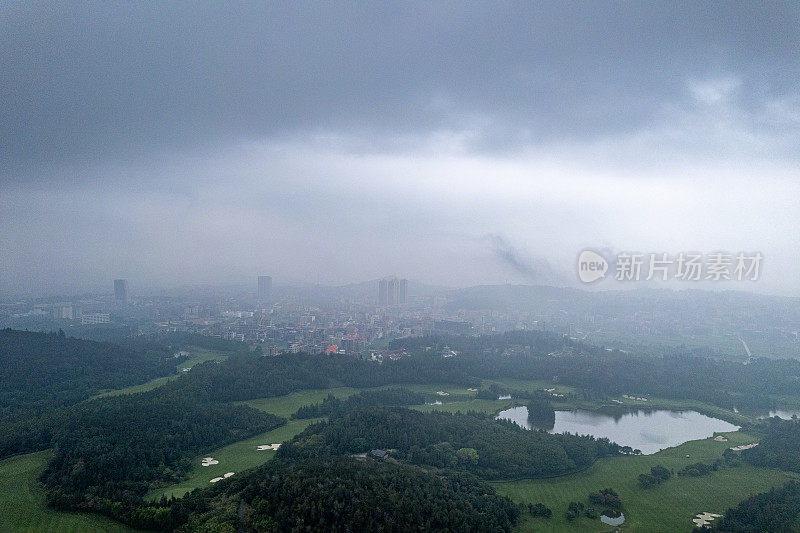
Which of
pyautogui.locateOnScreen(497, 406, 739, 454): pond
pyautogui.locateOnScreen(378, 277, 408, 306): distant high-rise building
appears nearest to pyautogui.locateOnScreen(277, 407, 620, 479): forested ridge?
pyautogui.locateOnScreen(497, 406, 739, 454): pond

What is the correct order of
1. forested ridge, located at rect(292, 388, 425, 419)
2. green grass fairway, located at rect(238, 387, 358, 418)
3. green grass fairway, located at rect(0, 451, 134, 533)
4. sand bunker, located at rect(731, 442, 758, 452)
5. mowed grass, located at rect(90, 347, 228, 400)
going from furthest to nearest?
mowed grass, located at rect(90, 347, 228, 400)
green grass fairway, located at rect(238, 387, 358, 418)
forested ridge, located at rect(292, 388, 425, 419)
sand bunker, located at rect(731, 442, 758, 452)
green grass fairway, located at rect(0, 451, 134, 533)

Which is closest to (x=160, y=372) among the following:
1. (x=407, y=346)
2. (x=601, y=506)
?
(x=407, y=346)

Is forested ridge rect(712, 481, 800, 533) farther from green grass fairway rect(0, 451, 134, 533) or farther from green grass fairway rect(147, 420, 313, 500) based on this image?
green grass fairway rect(0, 451, 134, 533)

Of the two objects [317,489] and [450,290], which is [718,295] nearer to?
[450,290]

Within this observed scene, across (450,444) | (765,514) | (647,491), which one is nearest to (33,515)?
(450,444)

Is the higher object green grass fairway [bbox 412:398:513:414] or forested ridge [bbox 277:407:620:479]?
forested ridge [bbox 277:407:620:479]

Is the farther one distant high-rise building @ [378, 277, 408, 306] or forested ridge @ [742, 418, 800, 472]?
distant high-rise building @ [378, 277, 408, 306]

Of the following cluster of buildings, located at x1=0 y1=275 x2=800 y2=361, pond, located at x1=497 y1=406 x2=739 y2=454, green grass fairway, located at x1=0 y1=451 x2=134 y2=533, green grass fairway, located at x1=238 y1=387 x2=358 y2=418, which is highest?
cluster of buildings, located at x1=0 y1=275 x2=800 y2=361
